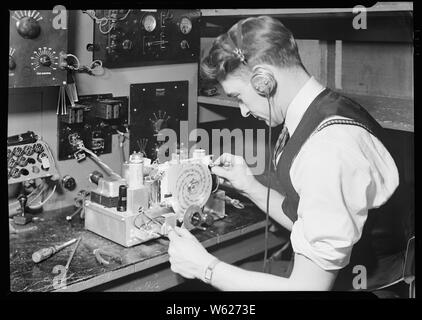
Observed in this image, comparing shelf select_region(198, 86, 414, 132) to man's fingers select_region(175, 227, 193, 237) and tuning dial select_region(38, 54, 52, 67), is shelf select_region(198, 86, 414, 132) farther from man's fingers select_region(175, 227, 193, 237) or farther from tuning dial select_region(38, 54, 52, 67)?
tuning dial select_region(38, 54, 52, 67)

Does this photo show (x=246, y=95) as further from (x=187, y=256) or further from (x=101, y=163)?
(x=101, y=163)

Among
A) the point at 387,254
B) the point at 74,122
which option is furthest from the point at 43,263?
the point at 387,254

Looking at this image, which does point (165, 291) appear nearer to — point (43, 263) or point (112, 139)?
point (43, 263)

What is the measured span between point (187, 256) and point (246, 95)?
0.59 m

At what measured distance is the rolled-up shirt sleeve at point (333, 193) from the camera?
157cm

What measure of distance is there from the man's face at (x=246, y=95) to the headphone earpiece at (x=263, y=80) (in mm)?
33

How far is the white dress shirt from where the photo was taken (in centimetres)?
157

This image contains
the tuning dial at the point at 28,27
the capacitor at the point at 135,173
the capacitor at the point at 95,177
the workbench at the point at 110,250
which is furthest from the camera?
the capacitor at the point at 95,177

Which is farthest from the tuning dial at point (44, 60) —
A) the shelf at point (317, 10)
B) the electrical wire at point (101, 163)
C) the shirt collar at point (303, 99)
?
the shirt collar at point (303, 99)

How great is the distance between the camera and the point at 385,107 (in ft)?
6.87

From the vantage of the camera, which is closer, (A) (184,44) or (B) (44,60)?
(B) (44,60)

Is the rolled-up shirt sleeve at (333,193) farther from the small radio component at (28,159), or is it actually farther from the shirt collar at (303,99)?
the small radio component at (28,159)

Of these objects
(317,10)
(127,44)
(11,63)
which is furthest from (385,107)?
(11,63)

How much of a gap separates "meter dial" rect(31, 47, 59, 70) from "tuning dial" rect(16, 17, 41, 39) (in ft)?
0.19
